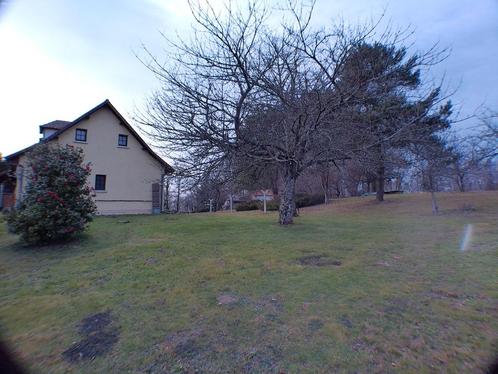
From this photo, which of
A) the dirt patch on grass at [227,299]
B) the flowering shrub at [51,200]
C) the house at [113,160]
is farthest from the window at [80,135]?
the dirt patch on grass at [227,299]

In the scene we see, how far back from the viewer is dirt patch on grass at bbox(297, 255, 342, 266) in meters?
5.58

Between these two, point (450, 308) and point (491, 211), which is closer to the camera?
point (450, 308)

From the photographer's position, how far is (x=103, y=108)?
61.3 feet

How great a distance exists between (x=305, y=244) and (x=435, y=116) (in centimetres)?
846

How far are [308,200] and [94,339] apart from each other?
26.9 metres

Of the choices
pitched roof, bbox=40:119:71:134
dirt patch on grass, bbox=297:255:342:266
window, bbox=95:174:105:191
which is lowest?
dirt patch on grass, bbox=297:255:342:266

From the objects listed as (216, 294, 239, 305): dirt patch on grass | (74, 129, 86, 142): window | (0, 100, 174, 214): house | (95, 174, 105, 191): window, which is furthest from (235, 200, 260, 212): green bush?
(216, 294, 239, 305): dirt patch on grass

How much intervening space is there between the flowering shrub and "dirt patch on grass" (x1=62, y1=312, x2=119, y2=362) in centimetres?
562

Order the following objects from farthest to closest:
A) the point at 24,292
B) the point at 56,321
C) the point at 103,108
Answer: the point at 103,108 < the point at 24,292 < the point at 56,321

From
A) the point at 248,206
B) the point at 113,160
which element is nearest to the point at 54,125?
the point at 113,160

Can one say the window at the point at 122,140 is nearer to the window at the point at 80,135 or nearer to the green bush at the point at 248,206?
the window at the point at 80,135

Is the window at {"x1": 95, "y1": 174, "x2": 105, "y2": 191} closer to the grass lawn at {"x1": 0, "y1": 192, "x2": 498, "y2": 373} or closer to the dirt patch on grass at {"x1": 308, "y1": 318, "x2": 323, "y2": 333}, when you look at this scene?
the grass lawn at {"x1": 0, "y1": 192, "x2": 498, "y2": 373}

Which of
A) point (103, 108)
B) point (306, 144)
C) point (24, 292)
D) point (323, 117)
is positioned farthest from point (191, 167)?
point (103, 108)

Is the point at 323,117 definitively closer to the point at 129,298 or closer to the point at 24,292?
the point at 129,298
